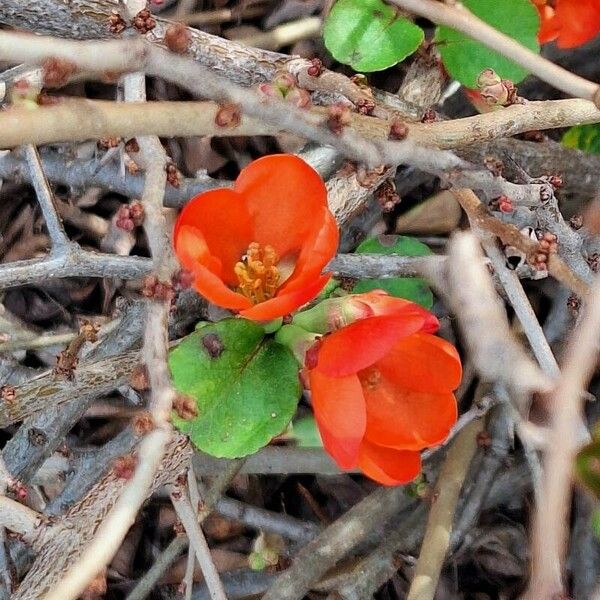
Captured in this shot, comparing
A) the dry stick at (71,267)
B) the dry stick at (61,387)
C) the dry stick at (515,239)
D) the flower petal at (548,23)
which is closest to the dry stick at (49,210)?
the dry stick at (71,267)

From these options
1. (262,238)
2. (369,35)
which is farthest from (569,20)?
(262,238)

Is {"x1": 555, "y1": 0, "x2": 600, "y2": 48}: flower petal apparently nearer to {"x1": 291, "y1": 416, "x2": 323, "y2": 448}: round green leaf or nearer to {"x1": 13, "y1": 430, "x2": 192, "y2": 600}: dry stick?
{"x1": 291, "y1": 416, "x2": 323, "y2": 448}: round green leaf

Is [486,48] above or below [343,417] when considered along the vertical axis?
above

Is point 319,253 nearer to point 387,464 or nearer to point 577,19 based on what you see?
point 387,464

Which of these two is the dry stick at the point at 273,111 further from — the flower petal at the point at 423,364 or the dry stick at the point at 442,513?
the dry stick at the point at 442,513

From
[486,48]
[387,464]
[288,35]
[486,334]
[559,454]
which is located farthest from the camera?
[288,35]

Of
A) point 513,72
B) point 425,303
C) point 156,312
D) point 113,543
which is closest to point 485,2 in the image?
point 513,72
